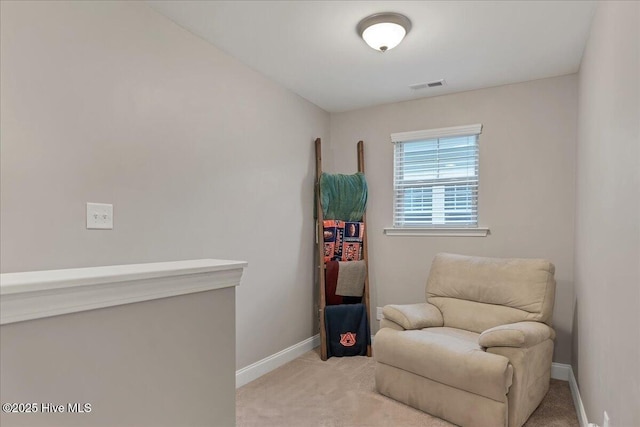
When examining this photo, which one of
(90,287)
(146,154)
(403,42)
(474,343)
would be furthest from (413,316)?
(90,287)

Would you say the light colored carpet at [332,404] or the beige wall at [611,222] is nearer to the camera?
the beige wall at [611,222]

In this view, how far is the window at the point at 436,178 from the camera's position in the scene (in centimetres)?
355

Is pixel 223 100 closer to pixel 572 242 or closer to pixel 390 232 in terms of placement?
pixel 390 232

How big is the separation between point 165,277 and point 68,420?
362mm

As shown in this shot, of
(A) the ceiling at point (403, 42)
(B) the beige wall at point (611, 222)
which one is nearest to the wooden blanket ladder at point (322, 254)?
(A) the ceiling at point (403, 42)

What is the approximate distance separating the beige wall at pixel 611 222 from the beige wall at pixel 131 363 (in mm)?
1318

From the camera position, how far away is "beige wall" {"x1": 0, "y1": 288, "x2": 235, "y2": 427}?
0.77m

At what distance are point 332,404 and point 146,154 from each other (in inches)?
78.4

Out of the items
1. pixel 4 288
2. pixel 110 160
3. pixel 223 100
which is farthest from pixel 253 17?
pixel 4 288

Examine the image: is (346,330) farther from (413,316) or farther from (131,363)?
(131,363)

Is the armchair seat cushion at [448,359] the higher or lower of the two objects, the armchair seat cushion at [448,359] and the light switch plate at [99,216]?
the lower

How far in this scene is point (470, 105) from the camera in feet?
11.7

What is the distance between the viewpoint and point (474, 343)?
2.54 meters

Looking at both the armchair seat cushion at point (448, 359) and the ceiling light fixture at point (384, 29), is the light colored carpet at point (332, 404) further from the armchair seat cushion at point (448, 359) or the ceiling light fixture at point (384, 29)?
the ceiling light fixture at point (384, 29)
